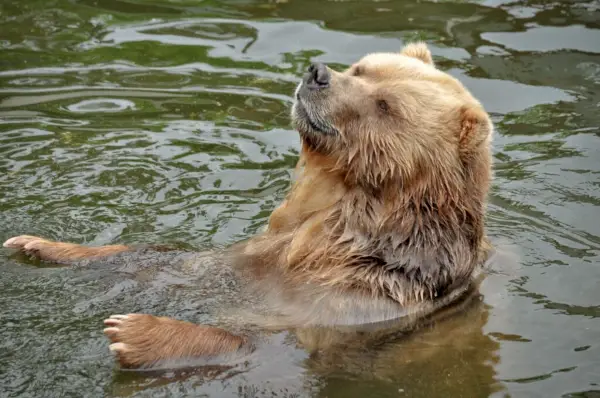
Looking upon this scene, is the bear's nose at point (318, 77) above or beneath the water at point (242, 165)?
above

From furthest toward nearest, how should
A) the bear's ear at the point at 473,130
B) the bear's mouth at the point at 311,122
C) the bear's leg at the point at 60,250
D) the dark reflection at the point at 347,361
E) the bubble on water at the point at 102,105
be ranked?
the bubble on water at the point at 102,105 → the bear's leg at the point at 60,250 → the bear's mouth at the point at 311,122 → the bear's ear at the point at 473,130 → the dark reflection at the point at 347,361

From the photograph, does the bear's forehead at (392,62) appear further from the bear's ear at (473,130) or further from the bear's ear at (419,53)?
the bear's ear at (473,130)

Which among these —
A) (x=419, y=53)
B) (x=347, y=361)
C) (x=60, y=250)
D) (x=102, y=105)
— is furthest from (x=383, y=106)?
(x=102, y=105)

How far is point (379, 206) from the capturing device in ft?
22.0

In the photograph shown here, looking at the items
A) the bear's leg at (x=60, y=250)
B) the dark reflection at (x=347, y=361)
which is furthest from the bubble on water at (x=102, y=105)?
the dark reflection at (x=347, y=361)

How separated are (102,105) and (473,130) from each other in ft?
16.7

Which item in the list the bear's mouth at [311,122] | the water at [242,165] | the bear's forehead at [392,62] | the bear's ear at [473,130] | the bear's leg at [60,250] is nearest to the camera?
the water at [242,165]

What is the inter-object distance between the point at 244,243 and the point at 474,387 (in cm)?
218

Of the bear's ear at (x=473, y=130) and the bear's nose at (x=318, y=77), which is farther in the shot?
the bear's nose at (x=318, y=77)

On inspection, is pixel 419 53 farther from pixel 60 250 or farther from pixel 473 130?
pixel 60 250

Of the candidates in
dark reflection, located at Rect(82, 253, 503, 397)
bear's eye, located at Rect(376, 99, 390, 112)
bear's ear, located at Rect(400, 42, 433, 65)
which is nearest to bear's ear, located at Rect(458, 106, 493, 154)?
bear's eye, located at Rect(376, 99, 390, 112)

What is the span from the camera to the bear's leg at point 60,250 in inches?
292

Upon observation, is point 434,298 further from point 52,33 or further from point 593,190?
point 52,33

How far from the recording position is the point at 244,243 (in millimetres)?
7559
